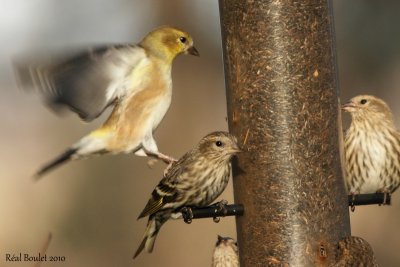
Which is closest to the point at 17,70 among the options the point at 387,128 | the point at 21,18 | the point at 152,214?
the point at 152,214

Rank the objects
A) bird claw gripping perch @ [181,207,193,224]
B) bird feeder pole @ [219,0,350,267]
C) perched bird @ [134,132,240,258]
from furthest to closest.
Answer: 1. perched bird @ [134,132,240,258]
2. bird claw gripping perch @ [181,207,193,224]
3. bird feeder pole @ [219,0,350,267]

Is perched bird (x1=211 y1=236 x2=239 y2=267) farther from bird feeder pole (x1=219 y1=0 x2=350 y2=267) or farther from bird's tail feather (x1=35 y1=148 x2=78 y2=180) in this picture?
bird's tail feather (x1=35 y1=148 x2=78 y2=180)

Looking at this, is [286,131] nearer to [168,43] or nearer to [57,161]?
[168,43]

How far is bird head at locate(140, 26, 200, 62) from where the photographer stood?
9.79 meters

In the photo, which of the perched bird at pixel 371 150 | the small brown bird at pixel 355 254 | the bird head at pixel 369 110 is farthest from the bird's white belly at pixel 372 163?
the small brown bird at pixel 355 254

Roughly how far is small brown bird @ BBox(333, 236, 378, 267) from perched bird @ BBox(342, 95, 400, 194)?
1.49 meters

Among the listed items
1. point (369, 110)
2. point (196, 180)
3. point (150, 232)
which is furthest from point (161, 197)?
point (369, 110)

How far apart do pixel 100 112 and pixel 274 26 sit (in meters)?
1.87

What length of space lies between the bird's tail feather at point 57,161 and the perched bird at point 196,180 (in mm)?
862

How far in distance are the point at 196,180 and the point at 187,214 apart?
1.32 ft

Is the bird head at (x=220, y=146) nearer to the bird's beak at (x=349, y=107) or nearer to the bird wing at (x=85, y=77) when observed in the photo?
the bird wing at (x=85, y=77)

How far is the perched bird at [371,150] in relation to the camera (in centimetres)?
994

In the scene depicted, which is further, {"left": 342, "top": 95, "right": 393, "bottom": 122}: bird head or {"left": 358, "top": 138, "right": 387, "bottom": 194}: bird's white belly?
{"left": 342, "top": 95, "right": 393, "bottom": 122}: bird head

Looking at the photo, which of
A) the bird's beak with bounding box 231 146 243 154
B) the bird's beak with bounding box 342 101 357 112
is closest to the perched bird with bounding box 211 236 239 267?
the bird's beak with bounding box 231 146 243 154
